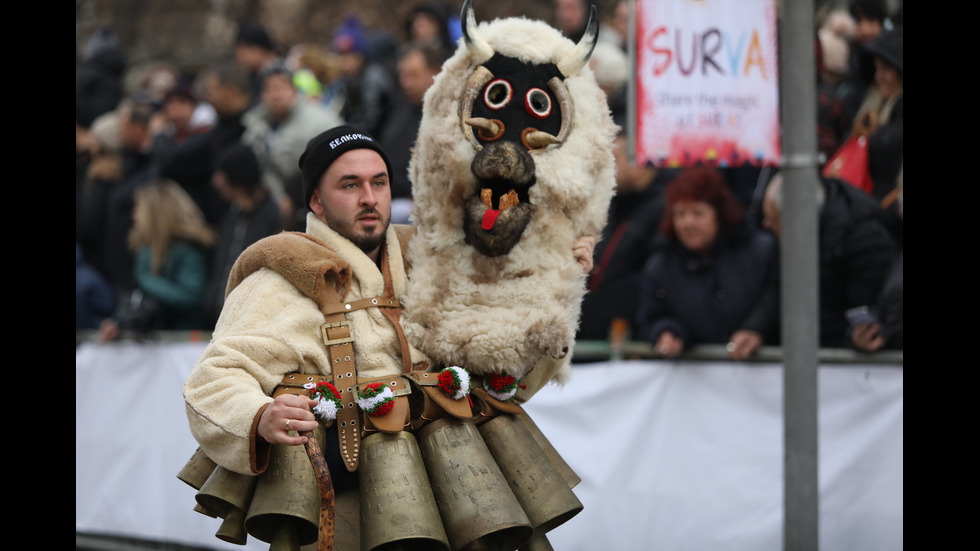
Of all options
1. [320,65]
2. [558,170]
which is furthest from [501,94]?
[320,65]

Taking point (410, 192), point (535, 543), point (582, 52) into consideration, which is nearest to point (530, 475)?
point (535, 543)

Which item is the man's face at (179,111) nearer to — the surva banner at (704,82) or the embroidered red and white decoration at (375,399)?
the surva banner at (704,82)

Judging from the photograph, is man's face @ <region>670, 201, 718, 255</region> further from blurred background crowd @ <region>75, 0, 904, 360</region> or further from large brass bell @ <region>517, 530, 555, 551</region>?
large brass bell @ <region>517, 530, 555, 551</region>

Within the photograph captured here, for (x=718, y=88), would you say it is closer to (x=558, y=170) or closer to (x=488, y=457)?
(x=558, y=170)

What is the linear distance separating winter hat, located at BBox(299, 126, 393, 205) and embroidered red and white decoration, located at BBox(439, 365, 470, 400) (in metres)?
0.77

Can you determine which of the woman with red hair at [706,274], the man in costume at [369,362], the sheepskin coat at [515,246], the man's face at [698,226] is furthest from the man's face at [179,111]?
the sheepskin coat at [515,246]

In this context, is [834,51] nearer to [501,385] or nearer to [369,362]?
[501,385]

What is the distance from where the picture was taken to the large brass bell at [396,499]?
10.9 ft

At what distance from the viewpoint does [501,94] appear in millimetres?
3680

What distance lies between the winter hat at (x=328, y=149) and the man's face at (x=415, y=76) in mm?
3025

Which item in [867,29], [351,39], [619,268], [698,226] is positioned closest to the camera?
[698,226]

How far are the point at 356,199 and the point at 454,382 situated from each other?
28.0 inches

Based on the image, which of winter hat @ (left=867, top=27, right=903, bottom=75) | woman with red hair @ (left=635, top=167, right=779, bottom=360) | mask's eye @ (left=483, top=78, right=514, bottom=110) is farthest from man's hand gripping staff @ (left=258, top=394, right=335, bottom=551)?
winter hat @ (left=867, top=27, right=903, bottom=75)

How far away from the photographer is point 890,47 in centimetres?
538
